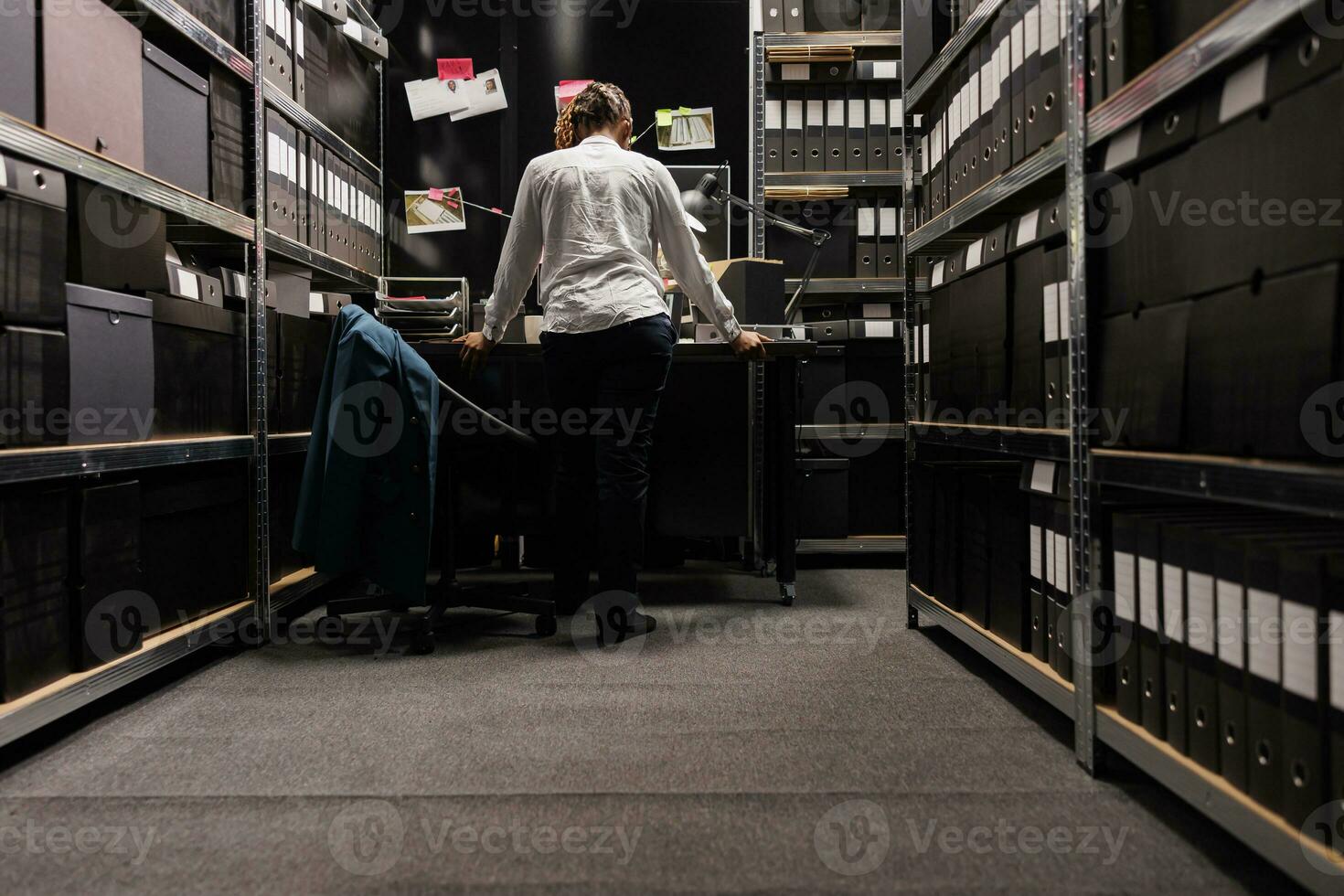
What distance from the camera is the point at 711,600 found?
7.84ft

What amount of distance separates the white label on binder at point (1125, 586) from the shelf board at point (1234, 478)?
111 mm

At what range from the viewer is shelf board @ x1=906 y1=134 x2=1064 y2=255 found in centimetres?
131

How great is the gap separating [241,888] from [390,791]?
25cm

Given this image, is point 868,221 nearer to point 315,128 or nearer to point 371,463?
point 315,128

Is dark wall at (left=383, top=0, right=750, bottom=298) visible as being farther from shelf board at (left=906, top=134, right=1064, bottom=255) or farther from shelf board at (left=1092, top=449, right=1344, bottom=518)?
shelf board at (left=1092, top=449, right=1344, bottom=518)

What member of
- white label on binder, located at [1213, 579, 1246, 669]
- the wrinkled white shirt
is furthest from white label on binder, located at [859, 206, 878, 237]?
white label on binder, located at [1213, 579, 1246, 669]

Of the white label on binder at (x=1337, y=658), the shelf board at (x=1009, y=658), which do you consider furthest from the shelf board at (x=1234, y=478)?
the shelf board at (x=1009, y=658)

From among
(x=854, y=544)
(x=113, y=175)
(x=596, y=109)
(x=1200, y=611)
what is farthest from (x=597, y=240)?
(x=854, y=544)

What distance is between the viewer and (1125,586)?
3.69 feet

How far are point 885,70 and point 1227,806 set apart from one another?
253 cm

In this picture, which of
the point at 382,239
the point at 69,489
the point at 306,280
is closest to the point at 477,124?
the point at 382,239

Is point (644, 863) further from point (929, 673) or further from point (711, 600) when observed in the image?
point (711, 600)

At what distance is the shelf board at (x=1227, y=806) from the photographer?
77 cm

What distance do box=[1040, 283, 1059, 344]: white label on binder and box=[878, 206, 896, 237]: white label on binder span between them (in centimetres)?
164
